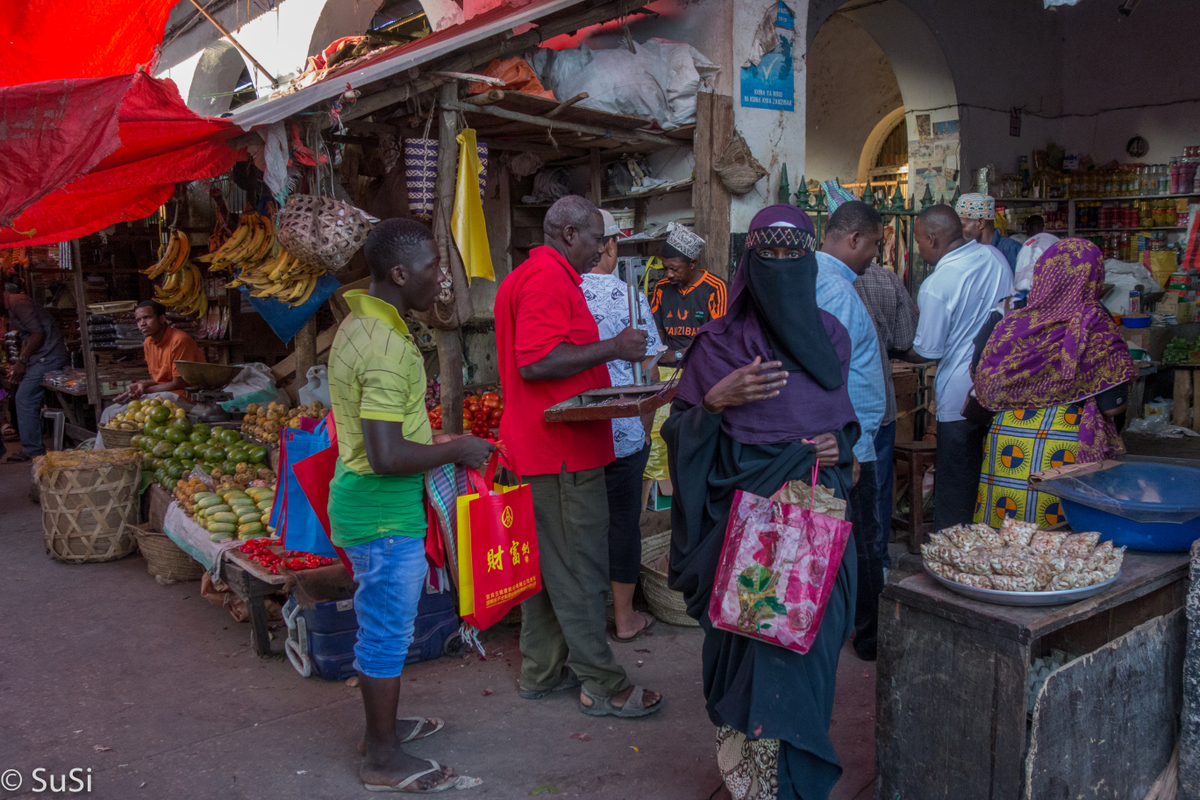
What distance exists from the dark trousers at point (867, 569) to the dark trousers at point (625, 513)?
102cm

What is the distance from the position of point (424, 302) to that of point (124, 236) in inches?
349

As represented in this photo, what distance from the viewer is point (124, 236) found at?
396 inches

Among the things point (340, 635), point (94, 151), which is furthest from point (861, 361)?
point (94, 151)

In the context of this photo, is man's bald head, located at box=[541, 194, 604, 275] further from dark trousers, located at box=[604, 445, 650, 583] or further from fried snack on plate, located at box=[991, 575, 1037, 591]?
fried snack on plate, located at box=[991, 575, 1037, 591]

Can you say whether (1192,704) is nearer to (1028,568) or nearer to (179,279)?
(1028,568)

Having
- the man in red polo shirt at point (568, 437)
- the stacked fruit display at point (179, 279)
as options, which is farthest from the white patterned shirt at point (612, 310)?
the stacked fruit display at point (179, 279)

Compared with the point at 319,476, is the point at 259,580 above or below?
below

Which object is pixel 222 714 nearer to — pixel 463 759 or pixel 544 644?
pixel 463 759

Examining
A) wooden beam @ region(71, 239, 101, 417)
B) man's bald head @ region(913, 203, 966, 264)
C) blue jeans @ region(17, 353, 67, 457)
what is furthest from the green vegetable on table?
blue jeans @ region(17, 353, 67, 457)

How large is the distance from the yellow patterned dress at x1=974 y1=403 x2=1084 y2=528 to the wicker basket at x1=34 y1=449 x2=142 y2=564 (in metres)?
5.52

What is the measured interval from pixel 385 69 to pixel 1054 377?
3.70 meters

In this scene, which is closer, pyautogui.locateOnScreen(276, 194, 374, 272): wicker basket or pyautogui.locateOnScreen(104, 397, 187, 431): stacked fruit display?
pyautogui.locateOnScreen(276, 194, 374, 272): wicker basket

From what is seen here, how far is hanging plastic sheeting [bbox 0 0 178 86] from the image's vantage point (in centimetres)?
472

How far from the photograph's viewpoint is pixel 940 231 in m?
4.67
